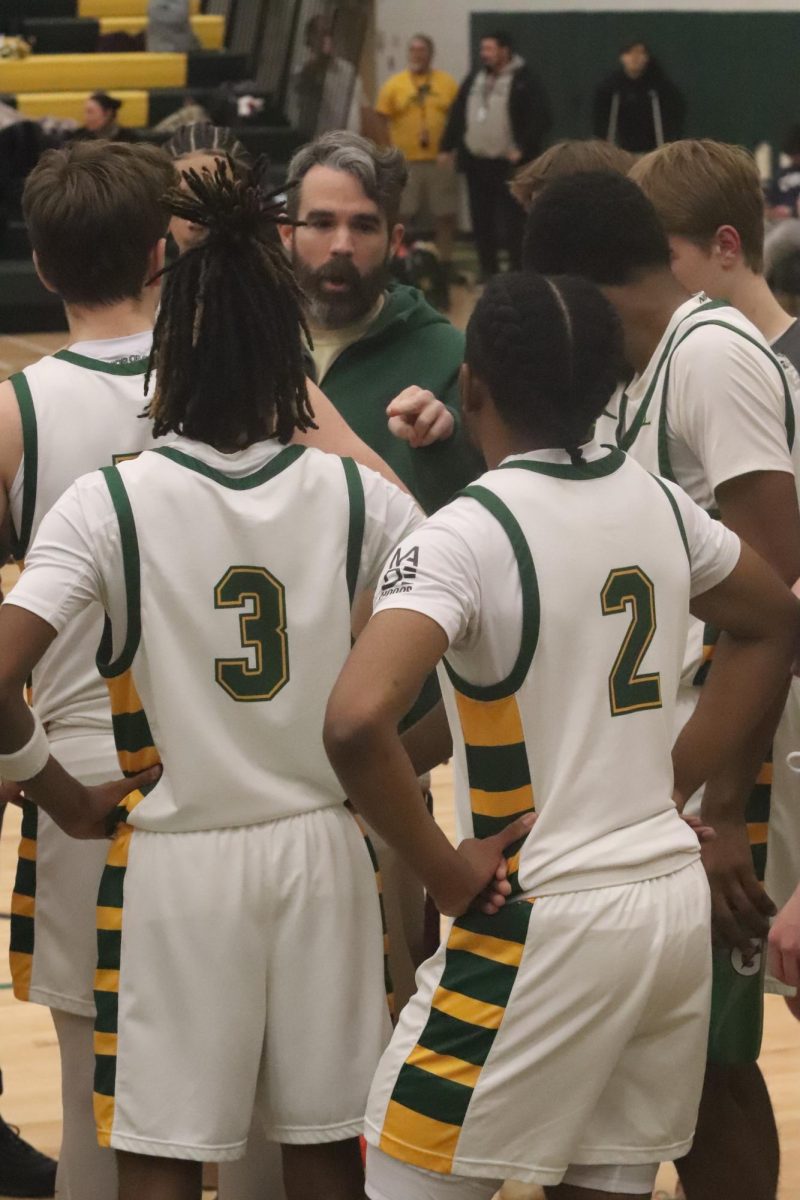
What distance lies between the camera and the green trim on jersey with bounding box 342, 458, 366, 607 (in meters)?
2.07

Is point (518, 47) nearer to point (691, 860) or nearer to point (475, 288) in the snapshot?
point (475, 288)

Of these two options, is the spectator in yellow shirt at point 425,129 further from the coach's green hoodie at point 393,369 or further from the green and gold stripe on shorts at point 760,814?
the green and gold stripe on shorts at point 760,814

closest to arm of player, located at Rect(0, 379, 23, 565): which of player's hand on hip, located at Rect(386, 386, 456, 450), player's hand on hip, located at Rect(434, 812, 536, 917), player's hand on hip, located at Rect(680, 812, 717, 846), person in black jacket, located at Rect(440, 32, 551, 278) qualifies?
player's hand on hip, located at Rect(386, 386, 456, 450)

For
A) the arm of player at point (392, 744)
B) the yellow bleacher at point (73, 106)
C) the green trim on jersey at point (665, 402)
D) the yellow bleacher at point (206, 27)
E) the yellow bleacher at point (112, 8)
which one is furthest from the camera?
the yellow bleacher at point (112, 8)

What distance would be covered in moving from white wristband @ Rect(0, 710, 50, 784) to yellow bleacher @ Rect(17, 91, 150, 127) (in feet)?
46.1

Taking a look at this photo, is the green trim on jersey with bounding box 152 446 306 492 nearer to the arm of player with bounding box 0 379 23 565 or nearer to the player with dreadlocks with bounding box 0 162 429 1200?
the player with dreadlocks with bounding box 0 162 429 1200

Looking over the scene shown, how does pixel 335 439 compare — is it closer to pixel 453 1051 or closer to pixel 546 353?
pixel 546 353

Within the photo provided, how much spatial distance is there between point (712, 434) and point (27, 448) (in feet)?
2.95

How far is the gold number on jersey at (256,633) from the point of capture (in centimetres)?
201

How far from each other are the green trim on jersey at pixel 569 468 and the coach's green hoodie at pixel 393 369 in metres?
0.98

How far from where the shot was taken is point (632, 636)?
1.90 m

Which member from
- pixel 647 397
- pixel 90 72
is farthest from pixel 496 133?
pixel 647 397

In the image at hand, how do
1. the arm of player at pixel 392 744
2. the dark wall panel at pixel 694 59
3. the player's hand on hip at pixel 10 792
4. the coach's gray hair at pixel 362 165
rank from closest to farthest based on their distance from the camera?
the arm of player at pixel 392 744 → the player's hand on hip at pixel 10 792 → the coach's gray hair at pixel 362 165 → the dark wall panel at pixel 694 59

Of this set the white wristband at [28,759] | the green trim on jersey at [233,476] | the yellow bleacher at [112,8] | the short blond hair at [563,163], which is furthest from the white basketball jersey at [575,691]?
the yellow bleacher at [112,8]
